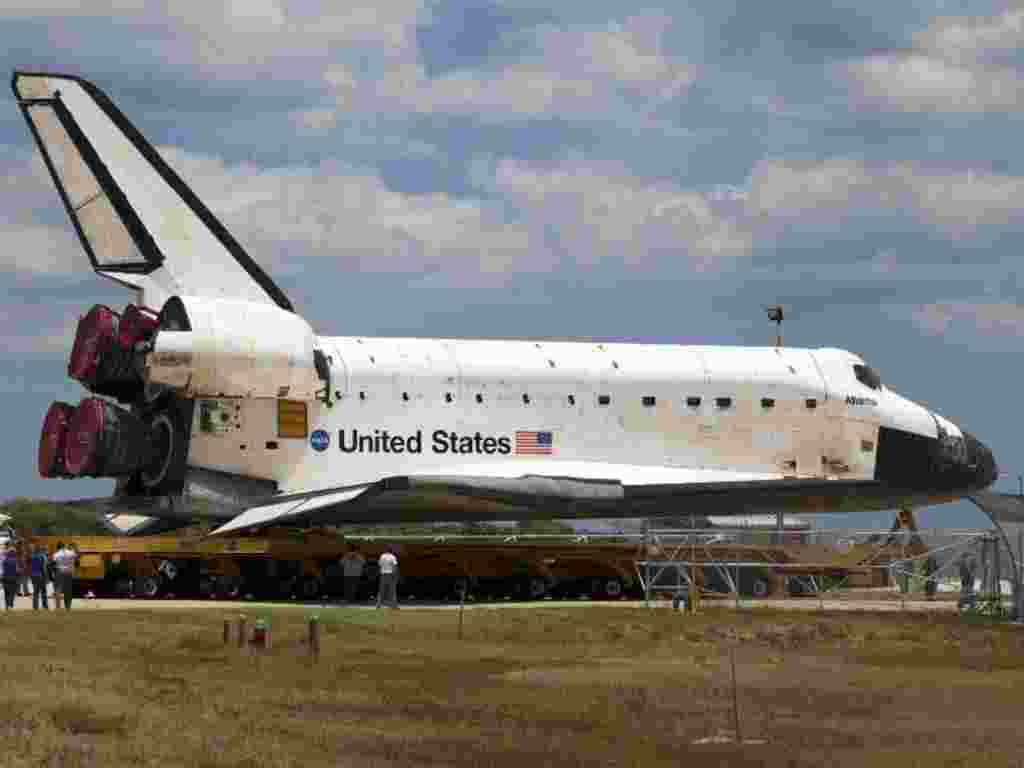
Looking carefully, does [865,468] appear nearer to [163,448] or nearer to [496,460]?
[496,460]

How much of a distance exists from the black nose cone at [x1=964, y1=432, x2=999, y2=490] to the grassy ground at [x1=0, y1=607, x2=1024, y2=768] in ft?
28.1

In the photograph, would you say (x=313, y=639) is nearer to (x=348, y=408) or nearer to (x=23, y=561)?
(x=348, y=408)

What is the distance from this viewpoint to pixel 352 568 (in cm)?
3338

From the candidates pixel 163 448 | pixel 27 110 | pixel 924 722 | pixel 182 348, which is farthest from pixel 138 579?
pixel 924 722

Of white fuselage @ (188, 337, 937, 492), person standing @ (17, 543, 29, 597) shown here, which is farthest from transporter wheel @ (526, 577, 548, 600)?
person standing @ (17, 543, 29, 597)

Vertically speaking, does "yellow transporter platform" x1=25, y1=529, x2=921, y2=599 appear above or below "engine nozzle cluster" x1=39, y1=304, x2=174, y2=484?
below

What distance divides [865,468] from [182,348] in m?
14.2

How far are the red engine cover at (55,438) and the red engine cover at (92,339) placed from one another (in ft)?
2.43

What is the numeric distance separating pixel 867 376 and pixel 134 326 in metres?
15.0

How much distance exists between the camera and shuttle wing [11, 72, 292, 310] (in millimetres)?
34312

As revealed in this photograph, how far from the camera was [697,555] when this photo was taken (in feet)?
117

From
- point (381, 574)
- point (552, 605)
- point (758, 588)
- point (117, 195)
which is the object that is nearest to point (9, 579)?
point (381, 574)

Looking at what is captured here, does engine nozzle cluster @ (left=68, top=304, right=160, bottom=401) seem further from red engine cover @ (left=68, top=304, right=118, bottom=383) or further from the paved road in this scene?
the paved road

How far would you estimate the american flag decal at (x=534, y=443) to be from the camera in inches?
1374
